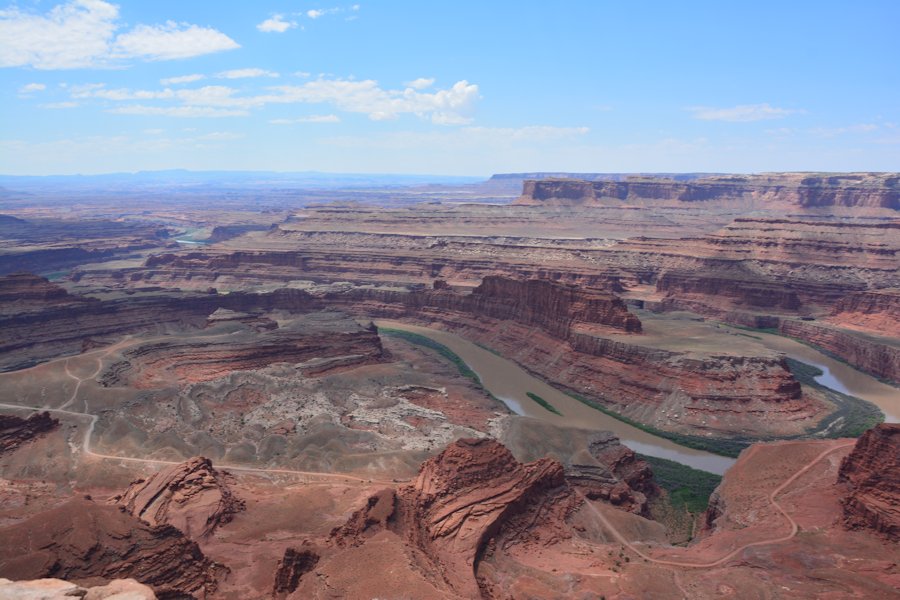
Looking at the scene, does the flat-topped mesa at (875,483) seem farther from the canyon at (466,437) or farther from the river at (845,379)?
the river at (845,379)

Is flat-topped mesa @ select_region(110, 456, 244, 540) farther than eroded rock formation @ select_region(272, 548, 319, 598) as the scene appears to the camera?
Yes

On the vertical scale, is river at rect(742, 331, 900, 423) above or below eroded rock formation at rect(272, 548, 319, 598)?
below

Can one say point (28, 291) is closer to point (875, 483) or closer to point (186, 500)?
point (186, 500)

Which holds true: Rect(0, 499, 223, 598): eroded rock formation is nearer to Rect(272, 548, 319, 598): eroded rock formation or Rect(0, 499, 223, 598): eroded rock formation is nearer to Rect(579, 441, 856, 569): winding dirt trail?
Rect(272, 548, 319, 598): eroded rock formation

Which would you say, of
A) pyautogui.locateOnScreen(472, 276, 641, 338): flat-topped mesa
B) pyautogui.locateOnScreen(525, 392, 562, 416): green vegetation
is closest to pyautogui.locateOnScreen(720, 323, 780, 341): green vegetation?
pyautogui.locateOnScreen(472, 276, 641, 338): flat-topped mesa

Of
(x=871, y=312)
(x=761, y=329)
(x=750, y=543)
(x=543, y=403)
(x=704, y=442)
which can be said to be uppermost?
(x=871, y=312)

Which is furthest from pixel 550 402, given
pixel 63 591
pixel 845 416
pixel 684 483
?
pixel 63 591

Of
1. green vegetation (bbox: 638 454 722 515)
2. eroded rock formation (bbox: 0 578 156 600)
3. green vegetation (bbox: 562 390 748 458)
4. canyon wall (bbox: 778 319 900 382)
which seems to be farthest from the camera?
canyon wall (bbox: 778 319 900 382)
